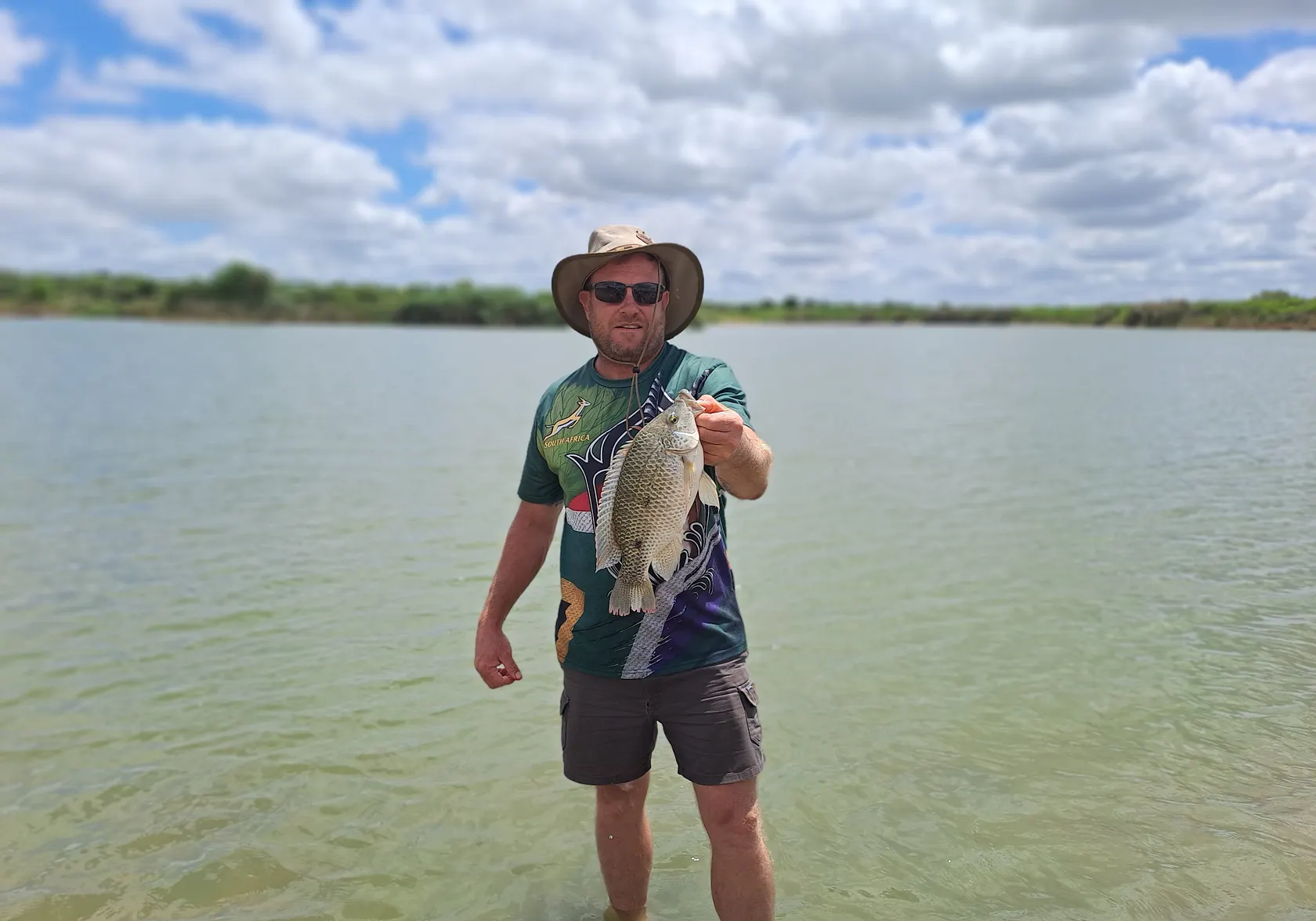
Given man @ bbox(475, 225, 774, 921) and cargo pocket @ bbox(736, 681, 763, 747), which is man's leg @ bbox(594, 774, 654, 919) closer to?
man @ bbox(475, 225, 774, 921)

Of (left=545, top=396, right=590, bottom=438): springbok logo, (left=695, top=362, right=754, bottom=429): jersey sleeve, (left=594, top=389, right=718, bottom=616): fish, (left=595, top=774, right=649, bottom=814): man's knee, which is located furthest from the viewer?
(left=595, top=774, right=649, bottom=814): man's knee

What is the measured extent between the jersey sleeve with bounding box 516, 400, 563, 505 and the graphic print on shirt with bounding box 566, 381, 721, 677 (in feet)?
1.26

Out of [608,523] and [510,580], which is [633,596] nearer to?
[608,523]

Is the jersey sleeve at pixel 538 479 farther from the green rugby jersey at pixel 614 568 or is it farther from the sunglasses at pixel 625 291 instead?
the sunglasses at pixel 625 291

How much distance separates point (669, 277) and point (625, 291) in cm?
30

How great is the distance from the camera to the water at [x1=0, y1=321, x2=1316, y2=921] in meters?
4.93

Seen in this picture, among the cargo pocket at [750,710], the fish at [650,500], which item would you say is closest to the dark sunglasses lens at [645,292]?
the fish at [650,500]

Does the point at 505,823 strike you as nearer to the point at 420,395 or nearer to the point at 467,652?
the point at 467,652

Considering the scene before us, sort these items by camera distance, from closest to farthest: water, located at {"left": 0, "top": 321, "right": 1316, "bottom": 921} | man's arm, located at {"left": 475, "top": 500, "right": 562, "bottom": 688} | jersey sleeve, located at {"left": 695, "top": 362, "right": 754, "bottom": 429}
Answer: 1. jersey sleeve, located at {"left": 695, "top": 362, "right": 754, "bottom": 429}
2. man's arm, located at {"left": 475, "top": 500, "right": 562, "bottom": 688}
3. water, located at {"left": 0, "top": 321, "right": 1316, "bottom": 921}

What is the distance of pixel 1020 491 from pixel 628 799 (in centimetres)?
A: 1247

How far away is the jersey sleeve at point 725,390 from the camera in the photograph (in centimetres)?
357

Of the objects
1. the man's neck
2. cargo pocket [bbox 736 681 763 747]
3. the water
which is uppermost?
the man's neck

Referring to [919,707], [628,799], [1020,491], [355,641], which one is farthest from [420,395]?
[628,799]

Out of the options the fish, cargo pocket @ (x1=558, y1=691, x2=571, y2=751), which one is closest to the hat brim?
the fish
